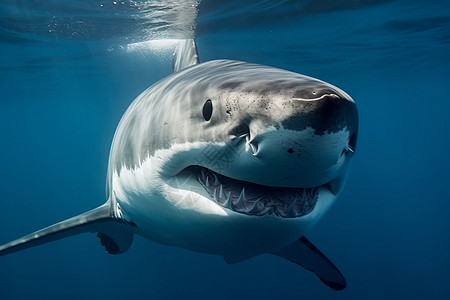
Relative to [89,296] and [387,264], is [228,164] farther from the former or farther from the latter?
[387,264]

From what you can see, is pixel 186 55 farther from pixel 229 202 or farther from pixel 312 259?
pixel 229 202

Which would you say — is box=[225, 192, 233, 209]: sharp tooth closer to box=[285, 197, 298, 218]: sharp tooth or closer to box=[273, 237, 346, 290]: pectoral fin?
box=[285, 197, 298, 218]: sharp tooth

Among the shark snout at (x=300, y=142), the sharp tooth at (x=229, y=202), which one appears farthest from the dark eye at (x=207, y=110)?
the sharp tooth at (x=229, y=202)

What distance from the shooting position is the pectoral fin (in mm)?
3953

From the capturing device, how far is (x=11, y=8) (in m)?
9.70

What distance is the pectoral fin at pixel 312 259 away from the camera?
13.0 ft

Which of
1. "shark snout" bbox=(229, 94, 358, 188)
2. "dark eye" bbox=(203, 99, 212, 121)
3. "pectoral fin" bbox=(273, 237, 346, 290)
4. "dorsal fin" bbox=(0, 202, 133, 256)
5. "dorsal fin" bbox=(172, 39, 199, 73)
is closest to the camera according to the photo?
"shark snout" bbox=(229, 94, 358, 188)

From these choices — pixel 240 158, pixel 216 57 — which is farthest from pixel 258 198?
pixel 216 57

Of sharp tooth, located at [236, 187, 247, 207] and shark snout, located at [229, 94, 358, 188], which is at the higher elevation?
shark snout, located at [229, 94, 358, 188]

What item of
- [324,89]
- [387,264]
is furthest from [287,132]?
[387,264]

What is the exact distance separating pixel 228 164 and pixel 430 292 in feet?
71.9

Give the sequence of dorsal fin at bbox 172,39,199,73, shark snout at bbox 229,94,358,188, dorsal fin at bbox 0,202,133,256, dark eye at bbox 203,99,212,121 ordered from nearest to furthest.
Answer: shark snout at bbox 229,94,358,188
dark eye at bbox 203,99,212,121
dorsal fin at bbox 0,202,133,256
dorsal fin at bbox 172,39,199,73

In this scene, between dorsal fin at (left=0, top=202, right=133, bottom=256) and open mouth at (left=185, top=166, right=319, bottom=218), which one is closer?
open mouth at (left=185, top=166, right=319, bottom=218)

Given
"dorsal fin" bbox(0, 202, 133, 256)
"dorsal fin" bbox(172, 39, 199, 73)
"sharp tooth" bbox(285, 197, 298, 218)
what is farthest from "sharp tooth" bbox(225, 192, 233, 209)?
"dorsal fin" bbox(172, 39, 199, 73)
